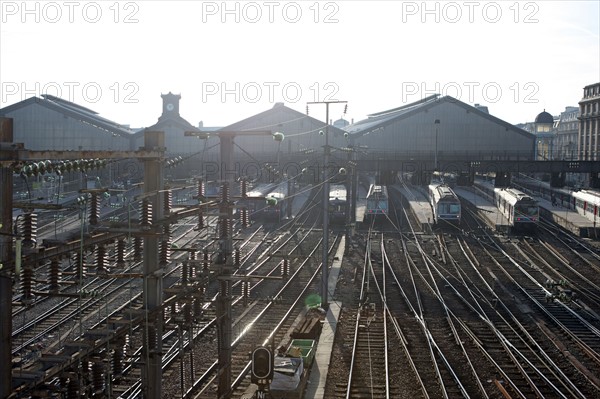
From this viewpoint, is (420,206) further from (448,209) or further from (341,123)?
(341,123)

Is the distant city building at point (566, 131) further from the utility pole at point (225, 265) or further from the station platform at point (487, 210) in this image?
the utility pole at point (225, 265)

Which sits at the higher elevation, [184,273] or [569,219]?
[184,273]

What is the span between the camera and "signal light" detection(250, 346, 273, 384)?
9.50 metres

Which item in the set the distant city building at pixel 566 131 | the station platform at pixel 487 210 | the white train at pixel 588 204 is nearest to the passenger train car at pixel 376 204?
the station platform at pixel 487 210

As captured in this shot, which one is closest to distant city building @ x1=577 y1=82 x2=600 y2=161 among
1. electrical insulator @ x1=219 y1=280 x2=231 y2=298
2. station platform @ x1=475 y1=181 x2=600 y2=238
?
station platform @ x1=475 y1=181 x2=600 y2=238

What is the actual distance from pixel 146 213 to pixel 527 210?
30.7 metres

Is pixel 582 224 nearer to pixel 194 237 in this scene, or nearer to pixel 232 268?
pixel 194 237

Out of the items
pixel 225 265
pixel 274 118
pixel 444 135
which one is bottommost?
pixel 225 265

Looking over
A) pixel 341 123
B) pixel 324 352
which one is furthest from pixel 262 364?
pixel 341 123

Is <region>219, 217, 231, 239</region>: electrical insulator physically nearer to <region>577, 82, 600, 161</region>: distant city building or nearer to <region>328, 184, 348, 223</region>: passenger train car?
<region>328, 184, 348, 223</region>: passenger train car

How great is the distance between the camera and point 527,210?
3594cm

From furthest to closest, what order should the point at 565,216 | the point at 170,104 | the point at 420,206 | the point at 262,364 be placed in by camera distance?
the point at 170,104 < the point at 420,206 < the point at 565,216 < the point at 262,364

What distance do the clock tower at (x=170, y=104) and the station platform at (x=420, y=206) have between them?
81.4ft

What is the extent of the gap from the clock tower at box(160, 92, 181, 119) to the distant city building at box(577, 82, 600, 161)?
4069cm
